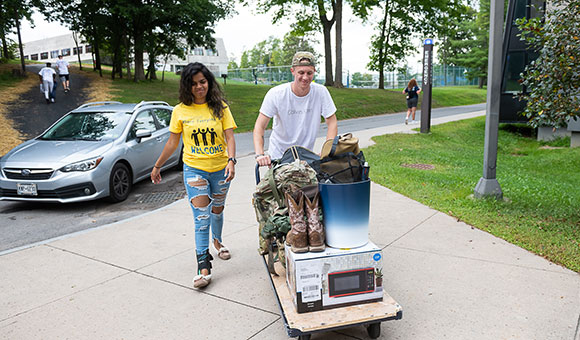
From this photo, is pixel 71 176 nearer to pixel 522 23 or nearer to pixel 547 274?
pixel 547 274

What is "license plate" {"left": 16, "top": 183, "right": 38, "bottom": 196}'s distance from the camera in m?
6.57

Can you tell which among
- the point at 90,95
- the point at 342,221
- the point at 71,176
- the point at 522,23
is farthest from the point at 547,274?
the point at 90,95

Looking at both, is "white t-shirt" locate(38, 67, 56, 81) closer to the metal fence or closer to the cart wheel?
the cart wheel

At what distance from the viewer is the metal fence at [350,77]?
157 ft

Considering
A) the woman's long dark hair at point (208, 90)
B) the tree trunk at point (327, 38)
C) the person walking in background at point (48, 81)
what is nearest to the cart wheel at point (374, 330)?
the woman's long dark hair at point (208, 90)

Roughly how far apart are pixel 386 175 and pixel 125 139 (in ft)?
15.9

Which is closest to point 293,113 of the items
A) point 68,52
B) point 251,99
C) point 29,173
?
point 29,173

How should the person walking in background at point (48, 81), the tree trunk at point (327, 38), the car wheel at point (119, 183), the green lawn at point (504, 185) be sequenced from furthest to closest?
the tree trunk at point (327, 38)
the person walking in background at point (48, 81)
the car wheel at point (119, 183)
the green lawn at point (504, 185)

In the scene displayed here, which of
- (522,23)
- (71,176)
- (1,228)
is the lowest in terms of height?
(1,228)

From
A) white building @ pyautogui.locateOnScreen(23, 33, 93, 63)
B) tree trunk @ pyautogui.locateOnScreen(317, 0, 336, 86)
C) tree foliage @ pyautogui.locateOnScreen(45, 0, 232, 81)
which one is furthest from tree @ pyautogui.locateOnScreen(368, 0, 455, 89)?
white building @ pyautogui.locateOnScreen(23, 33, 93, 63)

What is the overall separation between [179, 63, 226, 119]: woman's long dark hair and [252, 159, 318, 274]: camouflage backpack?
939 mm

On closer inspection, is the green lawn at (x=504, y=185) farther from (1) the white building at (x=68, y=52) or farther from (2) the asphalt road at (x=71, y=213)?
(1) the white building at (x=68, y=52)

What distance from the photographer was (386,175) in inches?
331

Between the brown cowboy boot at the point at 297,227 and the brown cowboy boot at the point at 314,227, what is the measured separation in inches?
1.4
